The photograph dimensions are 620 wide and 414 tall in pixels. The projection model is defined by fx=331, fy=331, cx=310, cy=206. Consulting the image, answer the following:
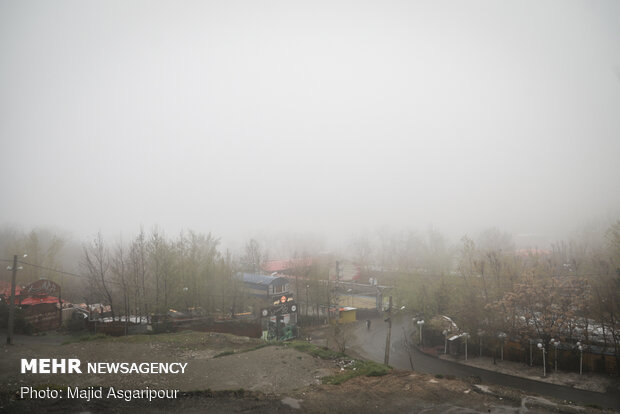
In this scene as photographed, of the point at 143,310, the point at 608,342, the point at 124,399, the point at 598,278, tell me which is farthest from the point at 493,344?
the point at 143,310

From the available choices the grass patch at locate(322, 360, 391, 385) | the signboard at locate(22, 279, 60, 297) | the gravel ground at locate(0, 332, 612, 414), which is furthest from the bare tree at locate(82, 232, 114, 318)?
the grass patch at locate(322, 360, 391, 385)

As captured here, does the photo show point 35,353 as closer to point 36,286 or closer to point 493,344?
point 36,286

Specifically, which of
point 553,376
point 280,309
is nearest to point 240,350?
point 280,309

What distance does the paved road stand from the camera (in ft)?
62.0

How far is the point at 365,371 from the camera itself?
18.5 m

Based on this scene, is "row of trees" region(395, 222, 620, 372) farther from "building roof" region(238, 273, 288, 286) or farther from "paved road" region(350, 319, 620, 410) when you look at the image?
"building roof" region(238, 273, 288, 286)

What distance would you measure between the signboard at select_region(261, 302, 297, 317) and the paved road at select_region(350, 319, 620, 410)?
6.71m

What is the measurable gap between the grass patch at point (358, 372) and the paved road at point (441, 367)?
7.01 meters

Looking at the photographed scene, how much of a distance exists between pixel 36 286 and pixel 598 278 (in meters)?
51.9

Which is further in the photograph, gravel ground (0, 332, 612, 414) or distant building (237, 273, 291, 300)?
distant building (237, 273, 291, 300)

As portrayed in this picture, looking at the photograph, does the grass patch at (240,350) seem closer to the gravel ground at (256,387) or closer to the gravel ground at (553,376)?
the gravel ground at (256,387)

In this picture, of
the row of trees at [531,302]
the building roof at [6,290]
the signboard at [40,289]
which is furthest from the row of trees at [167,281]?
the row of trees at [531,302]

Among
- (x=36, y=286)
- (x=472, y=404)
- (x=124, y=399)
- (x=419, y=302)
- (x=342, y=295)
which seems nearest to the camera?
(x=124, y=399)

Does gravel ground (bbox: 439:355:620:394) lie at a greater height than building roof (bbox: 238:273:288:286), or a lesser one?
lesser
